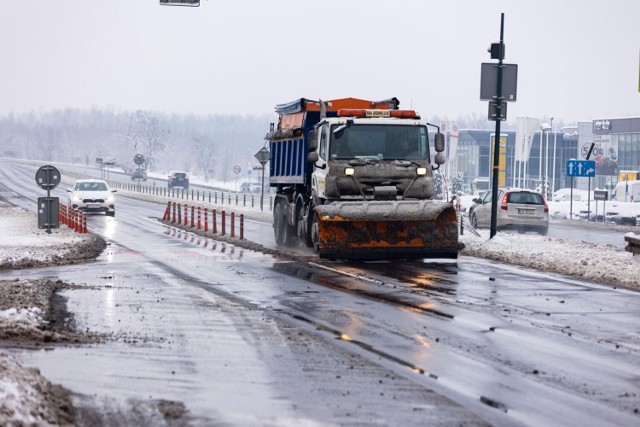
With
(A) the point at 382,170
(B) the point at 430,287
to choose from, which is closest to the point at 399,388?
(B) the point at 430,287

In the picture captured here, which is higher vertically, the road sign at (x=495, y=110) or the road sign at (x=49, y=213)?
the road sign at (x=495, y=110)

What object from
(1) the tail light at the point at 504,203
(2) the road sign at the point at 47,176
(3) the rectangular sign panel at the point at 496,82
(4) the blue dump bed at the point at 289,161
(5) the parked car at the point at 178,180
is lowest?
(5) the parked car at the point at 178,180

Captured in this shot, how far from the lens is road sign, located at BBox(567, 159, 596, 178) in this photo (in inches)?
1900

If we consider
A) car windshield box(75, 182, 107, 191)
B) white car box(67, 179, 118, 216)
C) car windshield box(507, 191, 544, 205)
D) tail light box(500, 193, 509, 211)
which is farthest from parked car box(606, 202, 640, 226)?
car windshield box(75, 182, 107, 191)

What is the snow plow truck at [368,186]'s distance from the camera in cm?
2164

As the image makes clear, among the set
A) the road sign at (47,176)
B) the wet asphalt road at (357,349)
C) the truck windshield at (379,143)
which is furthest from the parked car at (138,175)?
the wet asphalt road at (357,349)

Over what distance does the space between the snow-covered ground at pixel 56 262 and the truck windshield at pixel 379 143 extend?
3.12 m

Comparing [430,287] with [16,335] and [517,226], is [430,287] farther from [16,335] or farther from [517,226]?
[517,226]

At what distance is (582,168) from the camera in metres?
48.7

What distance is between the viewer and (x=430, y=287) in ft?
56.0

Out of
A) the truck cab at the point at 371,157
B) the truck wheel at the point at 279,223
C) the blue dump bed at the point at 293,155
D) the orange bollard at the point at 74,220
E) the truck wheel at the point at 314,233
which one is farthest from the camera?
the orange bollard at the point at 74,220

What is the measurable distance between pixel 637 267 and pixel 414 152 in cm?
574

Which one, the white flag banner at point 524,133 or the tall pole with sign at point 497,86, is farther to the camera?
the white flag banner at point 524,133

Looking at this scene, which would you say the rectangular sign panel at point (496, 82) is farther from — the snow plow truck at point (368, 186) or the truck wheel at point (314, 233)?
the truck wheel at point (314, 233)
